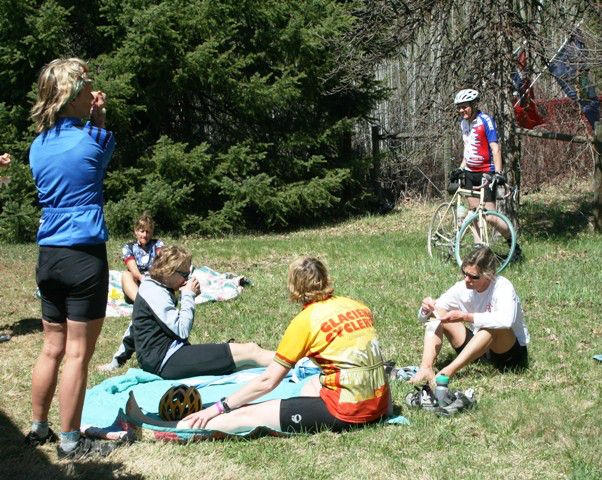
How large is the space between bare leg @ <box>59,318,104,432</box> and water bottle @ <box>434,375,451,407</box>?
2072 mm

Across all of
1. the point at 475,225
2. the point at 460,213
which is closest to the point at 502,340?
the point at 475,225

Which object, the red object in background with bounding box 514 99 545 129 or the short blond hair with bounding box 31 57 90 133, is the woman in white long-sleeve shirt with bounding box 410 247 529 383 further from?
the red object in background with bounding box 514 99 545 129

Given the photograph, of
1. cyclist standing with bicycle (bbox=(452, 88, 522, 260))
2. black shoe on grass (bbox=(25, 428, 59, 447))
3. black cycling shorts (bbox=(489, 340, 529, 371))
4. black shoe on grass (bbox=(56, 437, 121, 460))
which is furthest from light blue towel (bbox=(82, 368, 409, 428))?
cyclist standing with bicycle (bbox=(452, 88, 522, 260))

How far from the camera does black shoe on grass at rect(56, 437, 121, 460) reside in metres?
4.59

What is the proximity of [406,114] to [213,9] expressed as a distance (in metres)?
4.89

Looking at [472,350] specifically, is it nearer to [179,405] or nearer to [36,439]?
[179,405]

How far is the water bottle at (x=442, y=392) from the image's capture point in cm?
529

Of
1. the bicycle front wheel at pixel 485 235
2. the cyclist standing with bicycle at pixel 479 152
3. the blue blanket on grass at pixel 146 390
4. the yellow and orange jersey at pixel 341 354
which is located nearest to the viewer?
the yellow and orange jersey at pixel 341 354

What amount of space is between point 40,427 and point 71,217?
1.22m

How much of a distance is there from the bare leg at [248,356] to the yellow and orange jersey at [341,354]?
1.39 m

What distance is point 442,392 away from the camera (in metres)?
5.31

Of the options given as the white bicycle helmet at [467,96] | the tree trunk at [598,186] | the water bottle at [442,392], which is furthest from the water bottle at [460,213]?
the water bottle at [442,392]

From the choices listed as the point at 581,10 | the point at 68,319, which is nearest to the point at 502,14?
the point at 581,10

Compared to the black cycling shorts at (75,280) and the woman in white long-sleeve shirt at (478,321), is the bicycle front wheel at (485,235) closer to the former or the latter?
the woman in white long-sleeve shirt at (478,321)
